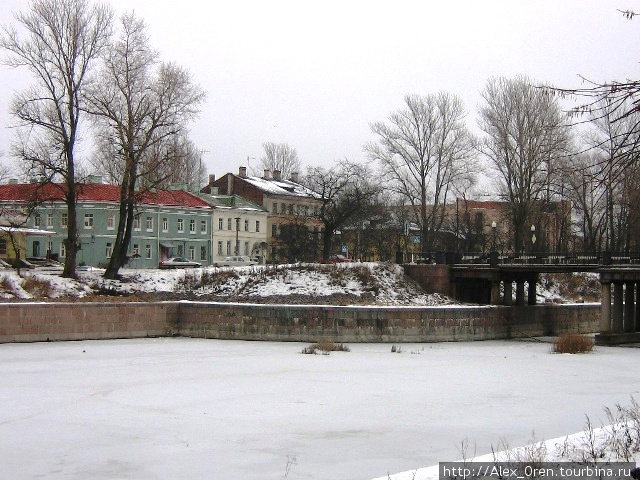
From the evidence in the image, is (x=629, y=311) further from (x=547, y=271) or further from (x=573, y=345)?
(x=573, y=345)

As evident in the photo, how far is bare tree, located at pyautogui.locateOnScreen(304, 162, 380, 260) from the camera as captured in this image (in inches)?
2378

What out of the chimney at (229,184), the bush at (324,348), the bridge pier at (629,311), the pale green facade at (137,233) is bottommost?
the bush at (324,348)

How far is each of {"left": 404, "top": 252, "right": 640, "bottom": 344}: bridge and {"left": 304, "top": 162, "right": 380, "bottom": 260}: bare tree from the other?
370 inches

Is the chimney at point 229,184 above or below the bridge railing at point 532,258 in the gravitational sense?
above

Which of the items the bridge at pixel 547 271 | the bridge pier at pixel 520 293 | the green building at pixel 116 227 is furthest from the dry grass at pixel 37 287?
the bridge pier at pixel 520 293

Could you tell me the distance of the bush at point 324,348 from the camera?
3347 cm

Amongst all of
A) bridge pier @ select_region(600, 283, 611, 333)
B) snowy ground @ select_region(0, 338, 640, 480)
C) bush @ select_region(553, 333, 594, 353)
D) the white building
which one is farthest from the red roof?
snowy ground @ select_region(0, 338, 640, 480)

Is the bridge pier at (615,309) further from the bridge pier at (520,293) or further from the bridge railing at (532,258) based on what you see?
the bridge pier at (520,293)

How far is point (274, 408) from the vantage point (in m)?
19.5

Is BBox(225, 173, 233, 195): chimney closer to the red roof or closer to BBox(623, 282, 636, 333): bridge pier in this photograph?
the red roof

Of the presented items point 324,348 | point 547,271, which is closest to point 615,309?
point 547,271

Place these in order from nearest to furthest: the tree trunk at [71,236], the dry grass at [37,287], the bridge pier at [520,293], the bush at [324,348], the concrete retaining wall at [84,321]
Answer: the bush at [324,348]
the concrete retaining wall at [84,321]
the dry grass at [37,287]
the tree trunk at [71,236]
the bridge pier at [520,293]

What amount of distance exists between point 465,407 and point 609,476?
9694 millimetres

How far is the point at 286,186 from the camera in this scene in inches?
3716
